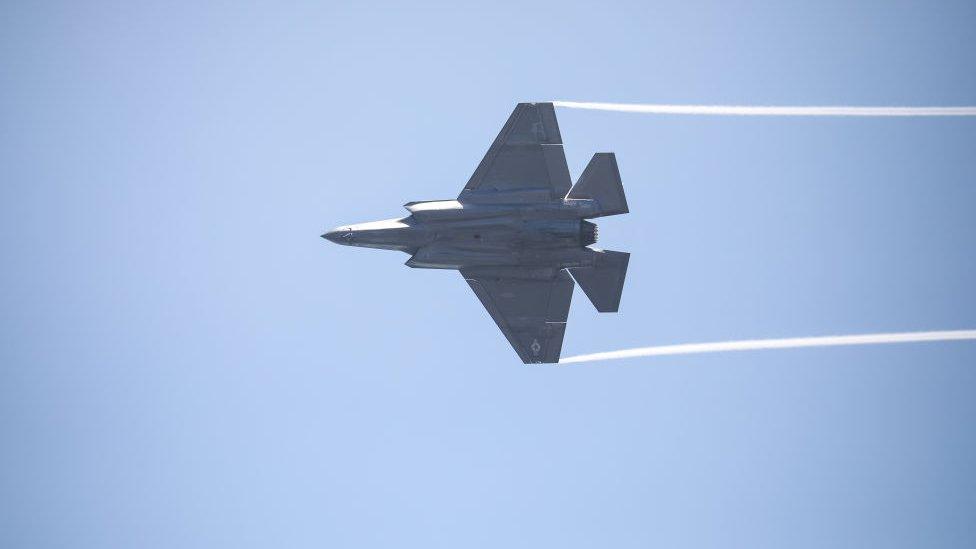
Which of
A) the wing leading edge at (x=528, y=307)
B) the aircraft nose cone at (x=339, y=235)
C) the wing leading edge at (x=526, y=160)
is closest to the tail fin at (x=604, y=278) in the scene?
the wing leading edge at (x=528, y=307)

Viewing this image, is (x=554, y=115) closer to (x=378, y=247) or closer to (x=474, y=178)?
(x=474, y=178)

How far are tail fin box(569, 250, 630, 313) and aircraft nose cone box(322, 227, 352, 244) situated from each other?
25.9 ft

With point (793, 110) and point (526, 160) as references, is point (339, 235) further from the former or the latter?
point (793, 110)

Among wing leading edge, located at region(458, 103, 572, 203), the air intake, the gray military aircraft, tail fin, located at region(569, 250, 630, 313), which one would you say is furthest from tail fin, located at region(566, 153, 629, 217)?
tail fin, located at region(569, 250, 630, 313)

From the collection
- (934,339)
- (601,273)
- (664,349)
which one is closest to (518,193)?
(601,273)

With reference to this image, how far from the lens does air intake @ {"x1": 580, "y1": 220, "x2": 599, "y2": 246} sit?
3825 centimetres

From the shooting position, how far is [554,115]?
3891cm

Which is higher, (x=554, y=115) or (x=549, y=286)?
(x=554, y=115)

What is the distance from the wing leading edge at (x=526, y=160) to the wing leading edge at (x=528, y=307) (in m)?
3.20

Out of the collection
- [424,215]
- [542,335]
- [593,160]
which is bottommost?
[542,335]

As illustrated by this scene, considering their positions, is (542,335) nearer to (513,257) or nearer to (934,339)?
(513,257)

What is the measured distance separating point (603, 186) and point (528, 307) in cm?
520

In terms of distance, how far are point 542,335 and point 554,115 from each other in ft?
25.7

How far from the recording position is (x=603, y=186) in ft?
126
